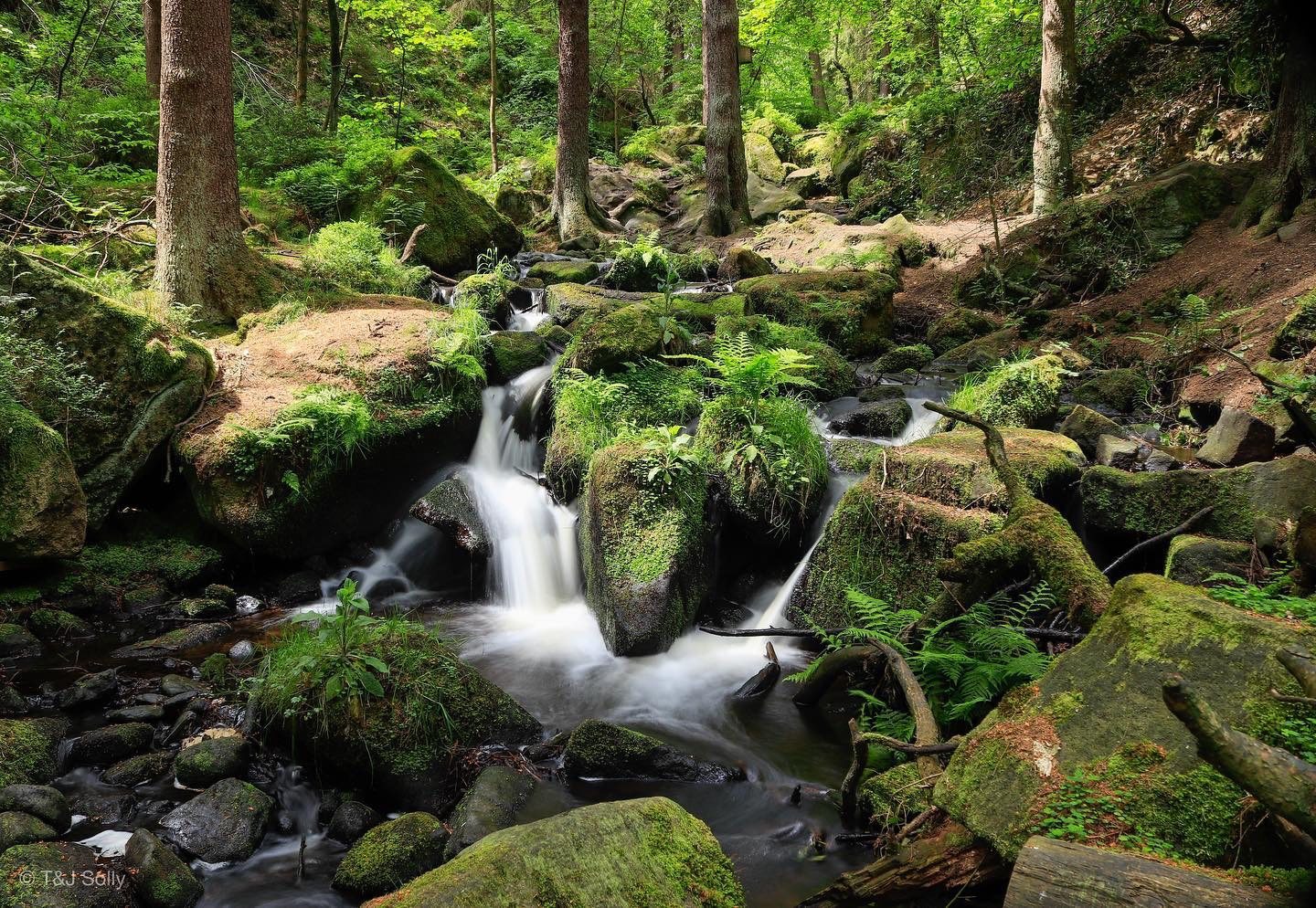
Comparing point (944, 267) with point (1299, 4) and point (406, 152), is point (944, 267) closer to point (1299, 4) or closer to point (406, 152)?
point (1299, 4)

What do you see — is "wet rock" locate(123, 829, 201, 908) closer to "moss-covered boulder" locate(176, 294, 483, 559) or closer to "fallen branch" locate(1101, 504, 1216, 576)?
"moss-covered boulder" locate(176, 294, 483, 559)

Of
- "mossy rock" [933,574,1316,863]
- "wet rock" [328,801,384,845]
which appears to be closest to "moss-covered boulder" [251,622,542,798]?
"wet rock" [328,801,384,845]

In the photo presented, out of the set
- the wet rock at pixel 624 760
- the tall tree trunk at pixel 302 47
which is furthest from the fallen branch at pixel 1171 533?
the tall tree trunk at pixel 302 47

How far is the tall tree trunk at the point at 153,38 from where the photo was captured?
12.5 m

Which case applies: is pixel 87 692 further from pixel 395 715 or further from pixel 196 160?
pixel 196 160

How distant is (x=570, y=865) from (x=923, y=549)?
367 centimetres

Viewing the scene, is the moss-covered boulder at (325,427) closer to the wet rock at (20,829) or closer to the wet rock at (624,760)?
the wet rock at (20,829)

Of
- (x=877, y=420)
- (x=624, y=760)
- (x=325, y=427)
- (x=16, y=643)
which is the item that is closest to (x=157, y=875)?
(x=624, y=760)

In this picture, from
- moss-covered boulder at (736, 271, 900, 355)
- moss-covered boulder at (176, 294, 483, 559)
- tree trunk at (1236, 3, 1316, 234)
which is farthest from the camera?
moss-covered boulder at (736, 271, 900, 355)

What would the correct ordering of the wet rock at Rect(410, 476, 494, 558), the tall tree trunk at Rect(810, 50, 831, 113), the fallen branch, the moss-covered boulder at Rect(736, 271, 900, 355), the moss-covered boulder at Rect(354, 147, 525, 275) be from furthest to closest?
the tall tree trunk at Rect(810, 50, 831, 113) → the moss-covered boulder at Rect(354, 147, 525, 275) → the moss-covered boulder at Rect(736, 271, 900, 355) → the wet rock at Rect(410, 476, 494, 558) → the fallen branch

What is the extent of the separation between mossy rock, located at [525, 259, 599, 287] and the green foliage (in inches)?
81.2

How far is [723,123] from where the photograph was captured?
15977mm

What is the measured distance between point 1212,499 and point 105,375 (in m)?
8.99

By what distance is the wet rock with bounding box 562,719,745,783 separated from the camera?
454 cm
